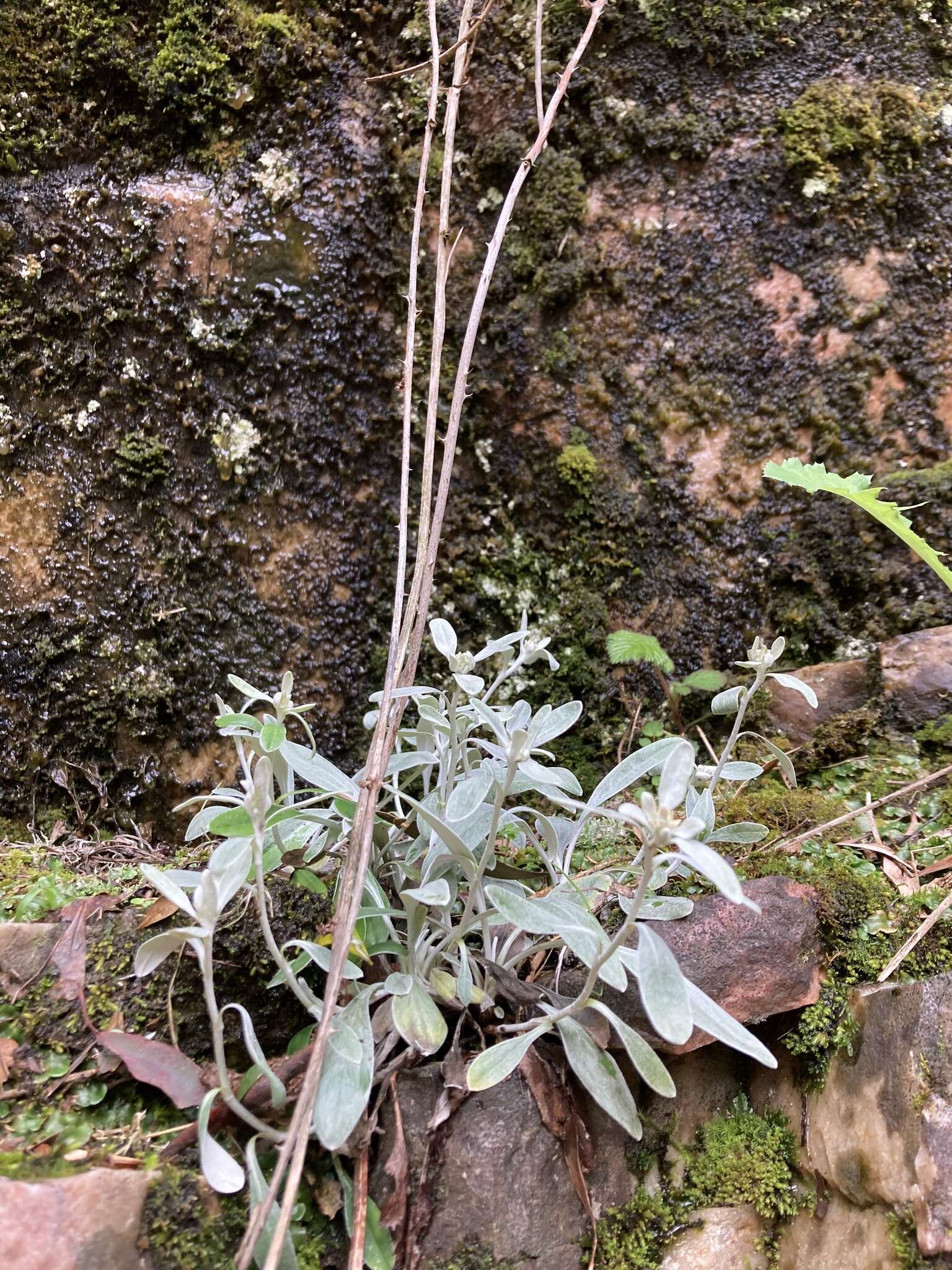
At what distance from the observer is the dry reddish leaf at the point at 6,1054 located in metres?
1.18

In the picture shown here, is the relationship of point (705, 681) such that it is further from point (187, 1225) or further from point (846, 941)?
point (187, 1225)

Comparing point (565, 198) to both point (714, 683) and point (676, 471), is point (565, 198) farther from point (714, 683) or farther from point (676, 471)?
point (714, 683)

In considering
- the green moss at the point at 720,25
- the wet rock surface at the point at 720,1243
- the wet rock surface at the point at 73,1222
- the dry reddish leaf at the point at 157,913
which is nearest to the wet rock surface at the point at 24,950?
the dry reddish leaf at the point at 157,913

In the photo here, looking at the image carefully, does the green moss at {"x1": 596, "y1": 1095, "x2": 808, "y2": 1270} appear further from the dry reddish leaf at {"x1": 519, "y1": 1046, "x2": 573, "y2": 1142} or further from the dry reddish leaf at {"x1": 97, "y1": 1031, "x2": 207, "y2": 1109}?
the dry reddish leaf at {"x1": 97, "y1": 1031, "x2": 207, "y2": 1109}

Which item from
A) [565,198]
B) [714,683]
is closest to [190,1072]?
[714,683]

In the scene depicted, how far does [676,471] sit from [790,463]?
23.6 inches

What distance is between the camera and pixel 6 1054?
1.20 meters

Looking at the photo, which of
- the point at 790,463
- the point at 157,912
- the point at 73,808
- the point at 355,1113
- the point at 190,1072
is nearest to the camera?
the point at 355,1113

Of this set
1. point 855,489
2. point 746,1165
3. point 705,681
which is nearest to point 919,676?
point 705,681

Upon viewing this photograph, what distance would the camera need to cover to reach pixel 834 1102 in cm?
132

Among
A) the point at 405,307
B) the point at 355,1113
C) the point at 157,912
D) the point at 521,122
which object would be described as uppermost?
the point at 521,122

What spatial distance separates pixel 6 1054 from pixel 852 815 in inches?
61.3

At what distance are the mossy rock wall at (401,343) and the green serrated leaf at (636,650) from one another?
0.44 ft

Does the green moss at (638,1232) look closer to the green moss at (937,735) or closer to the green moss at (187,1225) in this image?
the green moss at (187,1225)
